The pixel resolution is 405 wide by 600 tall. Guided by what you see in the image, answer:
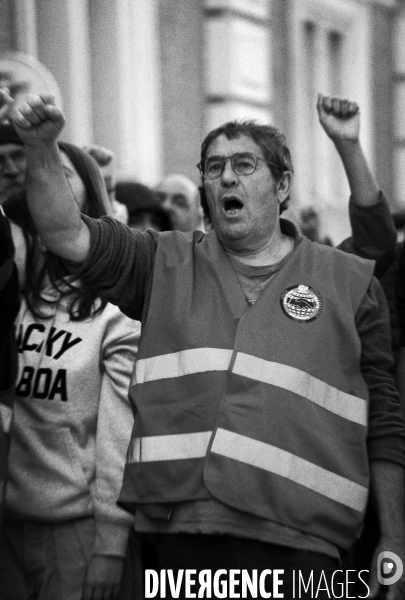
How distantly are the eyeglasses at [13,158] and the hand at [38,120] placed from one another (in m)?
1.29

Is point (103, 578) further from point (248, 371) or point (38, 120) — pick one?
point (38, 120)

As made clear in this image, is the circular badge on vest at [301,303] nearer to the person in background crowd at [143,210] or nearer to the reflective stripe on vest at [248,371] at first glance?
the reflective stripe on vest at [248,371]

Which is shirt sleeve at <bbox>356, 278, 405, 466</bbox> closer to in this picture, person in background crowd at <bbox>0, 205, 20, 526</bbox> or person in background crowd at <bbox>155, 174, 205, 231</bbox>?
person in background crowd at <bbox>0, 205, 20, 526</bbox>

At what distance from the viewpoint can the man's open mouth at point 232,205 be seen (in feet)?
10.6

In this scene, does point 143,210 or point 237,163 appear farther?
point 143,210

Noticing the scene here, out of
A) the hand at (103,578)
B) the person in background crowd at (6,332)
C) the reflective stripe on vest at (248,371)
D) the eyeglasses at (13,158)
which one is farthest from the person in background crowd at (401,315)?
the eyeglasses at (13,158)

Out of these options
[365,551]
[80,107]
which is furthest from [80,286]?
[80,107]

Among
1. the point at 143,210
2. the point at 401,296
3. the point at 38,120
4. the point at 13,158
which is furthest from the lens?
the point at 143,210

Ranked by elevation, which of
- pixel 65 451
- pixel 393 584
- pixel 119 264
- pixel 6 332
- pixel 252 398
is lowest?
pixel 393 584

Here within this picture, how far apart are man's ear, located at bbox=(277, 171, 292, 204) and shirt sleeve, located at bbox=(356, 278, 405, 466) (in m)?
0.41

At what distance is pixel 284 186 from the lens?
344 cm

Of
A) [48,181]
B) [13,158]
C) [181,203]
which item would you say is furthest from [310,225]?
[48,181]

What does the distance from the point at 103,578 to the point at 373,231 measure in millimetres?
1463

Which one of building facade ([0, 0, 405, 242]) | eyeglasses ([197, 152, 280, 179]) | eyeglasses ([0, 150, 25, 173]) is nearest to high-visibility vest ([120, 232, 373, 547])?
eyeglasses ([197, 152, 280, 179])
